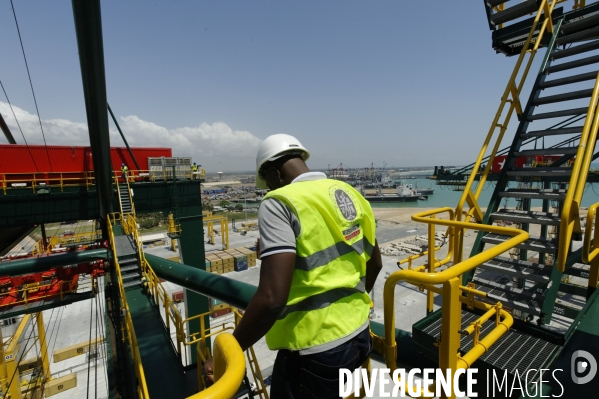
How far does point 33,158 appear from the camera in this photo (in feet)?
38.3

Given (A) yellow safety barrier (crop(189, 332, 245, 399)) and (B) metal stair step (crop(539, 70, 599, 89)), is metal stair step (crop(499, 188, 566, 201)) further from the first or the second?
(A) yellow safety barrier (crop(189, 332, 245, 399))

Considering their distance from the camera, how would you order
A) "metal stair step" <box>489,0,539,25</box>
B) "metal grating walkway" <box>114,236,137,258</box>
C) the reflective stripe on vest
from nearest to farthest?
the reflective stripe on vest < "metal stair step" <box>489,0,539,25</box> < "metal grating walkway" <box>114,236,137,258</box>

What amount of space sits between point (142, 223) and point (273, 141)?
212 feet

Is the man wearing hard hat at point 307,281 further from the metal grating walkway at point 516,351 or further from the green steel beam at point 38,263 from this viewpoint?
the green steel beam at point 38,263

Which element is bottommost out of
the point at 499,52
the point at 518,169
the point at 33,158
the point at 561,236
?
the point at 561,236

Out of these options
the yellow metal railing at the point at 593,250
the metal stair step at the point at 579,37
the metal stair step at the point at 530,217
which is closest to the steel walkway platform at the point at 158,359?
the yellow metal railing at the point at 593,250

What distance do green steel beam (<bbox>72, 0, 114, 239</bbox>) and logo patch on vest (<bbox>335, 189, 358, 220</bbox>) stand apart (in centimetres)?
319

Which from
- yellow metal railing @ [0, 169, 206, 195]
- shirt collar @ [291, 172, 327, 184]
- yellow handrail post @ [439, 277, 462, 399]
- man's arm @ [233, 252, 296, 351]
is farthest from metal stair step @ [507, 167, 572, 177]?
yellow metal railing @ [0, 169, 206, 195]

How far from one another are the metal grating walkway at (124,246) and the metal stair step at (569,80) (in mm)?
8906

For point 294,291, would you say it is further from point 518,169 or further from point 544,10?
point 544,10

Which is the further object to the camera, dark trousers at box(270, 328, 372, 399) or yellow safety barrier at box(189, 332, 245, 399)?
dark trousers at box(270, 328, 372, 399)

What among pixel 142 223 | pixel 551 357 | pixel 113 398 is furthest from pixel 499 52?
pixel 142 223

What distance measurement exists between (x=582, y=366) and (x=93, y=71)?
5.87m

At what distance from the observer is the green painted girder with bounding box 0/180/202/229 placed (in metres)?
9.69
